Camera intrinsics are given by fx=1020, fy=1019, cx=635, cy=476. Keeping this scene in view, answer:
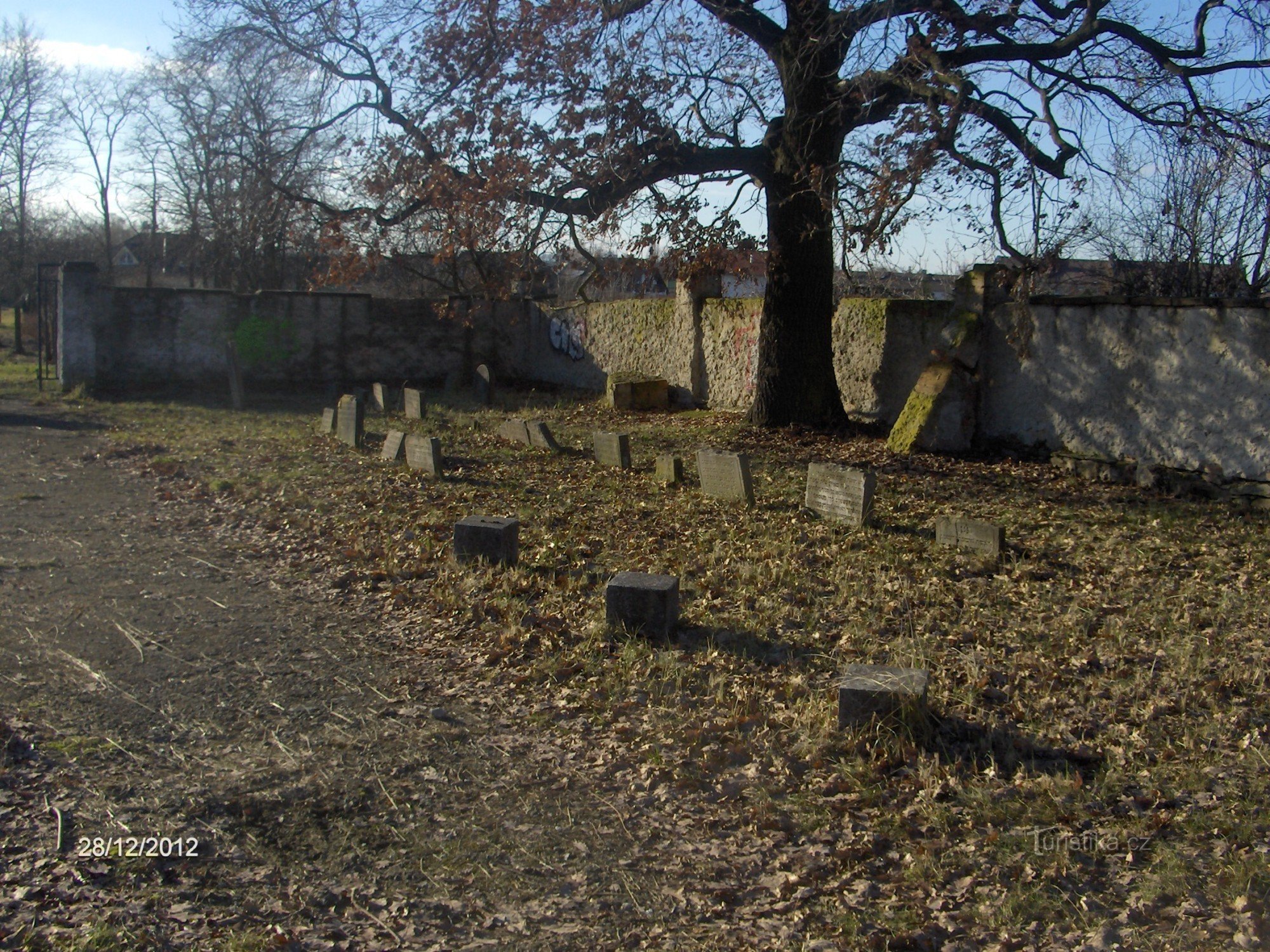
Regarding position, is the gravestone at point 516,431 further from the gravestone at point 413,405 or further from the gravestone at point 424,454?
the gravestone at point 413,405

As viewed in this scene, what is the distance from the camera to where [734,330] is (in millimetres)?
15391

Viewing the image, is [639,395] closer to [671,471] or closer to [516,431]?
[516,431]

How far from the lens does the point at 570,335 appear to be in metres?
20.8

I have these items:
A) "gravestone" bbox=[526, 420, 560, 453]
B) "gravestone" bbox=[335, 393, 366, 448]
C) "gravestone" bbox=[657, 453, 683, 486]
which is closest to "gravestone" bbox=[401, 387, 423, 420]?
"gravestone" bbox=[335, 393, 366, 448]

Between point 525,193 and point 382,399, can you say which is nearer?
point 525,193

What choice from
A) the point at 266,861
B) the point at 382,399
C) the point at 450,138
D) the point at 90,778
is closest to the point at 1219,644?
the point at 266,861

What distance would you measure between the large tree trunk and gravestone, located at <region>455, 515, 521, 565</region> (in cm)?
640

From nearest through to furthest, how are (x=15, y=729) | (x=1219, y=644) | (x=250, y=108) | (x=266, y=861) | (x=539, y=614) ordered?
(x=266, y=861), (x=15, y=729), (x=1219, y=644), (x=539, y=614), (x=250, y=108)

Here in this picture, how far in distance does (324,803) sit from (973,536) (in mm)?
5085

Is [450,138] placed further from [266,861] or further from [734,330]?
[266,861]

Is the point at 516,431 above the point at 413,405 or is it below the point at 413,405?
below

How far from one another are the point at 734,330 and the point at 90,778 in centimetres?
1230

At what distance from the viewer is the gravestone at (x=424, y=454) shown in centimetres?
1067

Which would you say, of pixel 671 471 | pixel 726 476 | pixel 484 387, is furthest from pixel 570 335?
pixel 726 476
